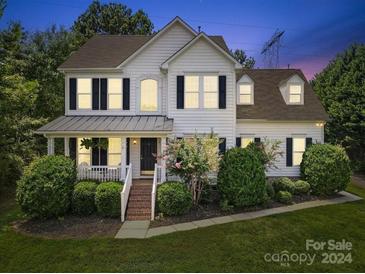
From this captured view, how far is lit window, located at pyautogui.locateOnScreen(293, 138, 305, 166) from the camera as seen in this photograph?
18.0m

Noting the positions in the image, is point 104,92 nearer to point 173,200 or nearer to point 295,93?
point 173,200

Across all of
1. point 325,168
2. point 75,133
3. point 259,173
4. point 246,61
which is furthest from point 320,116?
point 246,61

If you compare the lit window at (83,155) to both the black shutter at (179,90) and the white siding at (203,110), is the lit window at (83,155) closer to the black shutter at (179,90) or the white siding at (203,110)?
the white siding at (203,110)

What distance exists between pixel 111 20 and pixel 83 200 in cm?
2646

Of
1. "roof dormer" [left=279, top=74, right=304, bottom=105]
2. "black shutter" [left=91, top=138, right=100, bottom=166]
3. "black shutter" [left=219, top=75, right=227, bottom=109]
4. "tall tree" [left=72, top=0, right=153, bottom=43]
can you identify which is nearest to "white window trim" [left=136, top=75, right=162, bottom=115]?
"black shutter" [left=91, top=138, right=100, bottom=166]

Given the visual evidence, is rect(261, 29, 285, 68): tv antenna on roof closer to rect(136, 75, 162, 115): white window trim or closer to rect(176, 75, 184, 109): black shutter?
rect(176, 75, 184, 109): black shutter

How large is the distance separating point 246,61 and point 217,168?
1503 inches

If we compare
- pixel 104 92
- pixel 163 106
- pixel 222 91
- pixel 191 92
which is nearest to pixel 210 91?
pixel 222 91

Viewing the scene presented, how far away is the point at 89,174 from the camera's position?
14.6 metres

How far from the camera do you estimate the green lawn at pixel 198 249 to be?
316 inches

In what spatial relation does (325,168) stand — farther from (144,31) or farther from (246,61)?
(246,61)

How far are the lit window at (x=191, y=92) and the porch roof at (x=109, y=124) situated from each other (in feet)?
4.75

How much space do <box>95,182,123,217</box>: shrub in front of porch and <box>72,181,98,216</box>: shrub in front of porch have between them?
0.39 m

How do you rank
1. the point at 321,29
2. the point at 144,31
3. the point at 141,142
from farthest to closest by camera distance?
the point at 144,31
the point at 321,29
the point at 141,142
